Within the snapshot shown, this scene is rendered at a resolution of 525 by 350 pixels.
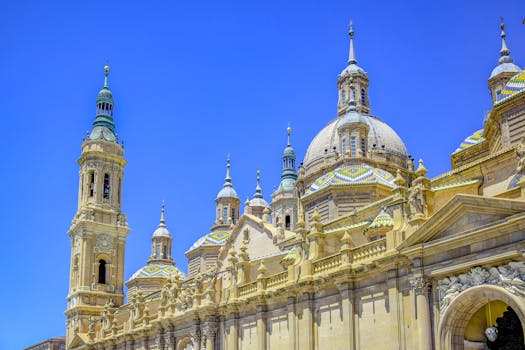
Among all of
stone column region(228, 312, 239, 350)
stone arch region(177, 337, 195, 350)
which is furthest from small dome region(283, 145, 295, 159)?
stone column region(228, 312, 239, 350)

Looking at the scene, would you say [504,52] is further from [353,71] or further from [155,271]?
[155,271]

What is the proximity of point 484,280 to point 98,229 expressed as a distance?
50418 millimetres

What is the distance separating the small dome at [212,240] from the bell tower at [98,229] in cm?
720

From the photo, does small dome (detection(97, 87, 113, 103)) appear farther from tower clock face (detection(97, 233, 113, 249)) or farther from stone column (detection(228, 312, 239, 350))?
stone column (detection(228, 312, 239, 350))

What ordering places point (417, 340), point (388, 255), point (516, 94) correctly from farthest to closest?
point (516, 94), point (388, 255), point (417, 340)

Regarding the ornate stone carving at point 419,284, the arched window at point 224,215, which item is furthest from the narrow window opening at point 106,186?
the ornate stone carving at point 419,284

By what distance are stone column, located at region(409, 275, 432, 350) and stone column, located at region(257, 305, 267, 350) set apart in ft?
34.5

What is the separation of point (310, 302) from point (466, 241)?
372 inches

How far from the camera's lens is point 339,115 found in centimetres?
6075

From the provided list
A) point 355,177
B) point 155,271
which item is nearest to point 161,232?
point 155,271

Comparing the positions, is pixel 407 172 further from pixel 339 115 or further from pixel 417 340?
pixel 417 340

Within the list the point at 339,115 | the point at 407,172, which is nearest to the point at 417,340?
the point at 407,172

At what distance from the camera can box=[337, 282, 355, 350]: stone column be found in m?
27.4

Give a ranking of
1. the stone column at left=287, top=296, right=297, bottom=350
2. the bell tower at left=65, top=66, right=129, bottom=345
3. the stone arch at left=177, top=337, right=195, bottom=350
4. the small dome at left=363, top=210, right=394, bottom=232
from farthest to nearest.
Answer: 1. the bell tower at left=65, top=66, right=129, bottom=345
2. the stone arch at left=177, top=337, right=195, bottom=350
3. the small dome at left=363, top=210, right=394, bottom=232
4. the stone column at left=287, top=296, right=297, bottom=350
